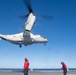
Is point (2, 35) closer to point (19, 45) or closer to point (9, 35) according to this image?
point (9, 35)

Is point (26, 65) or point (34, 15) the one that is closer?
point (26, 65)

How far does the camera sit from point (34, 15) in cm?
4794

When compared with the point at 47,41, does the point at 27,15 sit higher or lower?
higher

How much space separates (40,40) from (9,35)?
598 centimetres

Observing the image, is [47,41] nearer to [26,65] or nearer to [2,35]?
[2,35]

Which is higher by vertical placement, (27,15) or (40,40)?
(27,15)

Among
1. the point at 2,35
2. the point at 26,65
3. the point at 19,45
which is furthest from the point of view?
the point at 2,35

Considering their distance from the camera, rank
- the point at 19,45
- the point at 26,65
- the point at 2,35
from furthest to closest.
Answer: the point at 2,35 → the point at 19,45 → the point at 26,65

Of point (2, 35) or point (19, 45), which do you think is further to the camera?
point (2, 35)

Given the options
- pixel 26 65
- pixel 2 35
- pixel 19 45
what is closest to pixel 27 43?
pixel 19 45

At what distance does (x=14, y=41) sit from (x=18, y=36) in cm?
134

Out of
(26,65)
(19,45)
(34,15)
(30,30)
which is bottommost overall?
(26,65)

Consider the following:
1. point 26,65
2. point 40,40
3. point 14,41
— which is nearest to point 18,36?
point 14,41

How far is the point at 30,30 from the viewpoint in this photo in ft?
151
